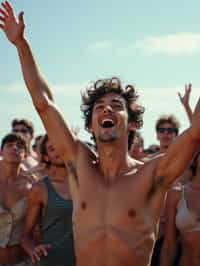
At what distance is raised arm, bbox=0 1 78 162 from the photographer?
147 inches

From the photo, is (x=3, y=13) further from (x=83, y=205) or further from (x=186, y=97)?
(x=186, y=97)

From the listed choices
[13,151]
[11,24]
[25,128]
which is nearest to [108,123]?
[11,24]

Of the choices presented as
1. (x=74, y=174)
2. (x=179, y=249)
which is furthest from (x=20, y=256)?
(x=74, y=174)

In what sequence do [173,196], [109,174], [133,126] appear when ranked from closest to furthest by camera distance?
1. [109,174]
2. [133,126]
3. [173,196]

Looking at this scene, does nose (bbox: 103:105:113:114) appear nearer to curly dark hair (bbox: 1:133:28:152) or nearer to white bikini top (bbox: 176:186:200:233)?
white bikini top (bbox: 176:186:200:233)

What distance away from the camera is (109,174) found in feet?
12.2

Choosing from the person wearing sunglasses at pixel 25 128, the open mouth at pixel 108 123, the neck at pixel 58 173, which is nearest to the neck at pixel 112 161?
the open mouth at pixel 108 123

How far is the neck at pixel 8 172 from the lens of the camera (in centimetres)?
561

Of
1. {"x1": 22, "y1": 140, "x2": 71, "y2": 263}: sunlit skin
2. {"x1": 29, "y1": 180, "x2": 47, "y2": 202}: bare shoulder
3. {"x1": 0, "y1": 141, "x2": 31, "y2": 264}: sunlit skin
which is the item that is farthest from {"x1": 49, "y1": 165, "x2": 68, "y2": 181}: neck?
{"x1": 0, "y1": 141, "x2": 31, "y2": 264}: sunlit skin

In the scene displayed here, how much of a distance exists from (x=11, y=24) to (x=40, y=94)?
0.51 metres

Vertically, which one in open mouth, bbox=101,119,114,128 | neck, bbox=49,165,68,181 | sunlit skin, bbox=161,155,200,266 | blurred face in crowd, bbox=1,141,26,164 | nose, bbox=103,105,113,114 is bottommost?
→ sunlit skin, bbox=161,155,200,266

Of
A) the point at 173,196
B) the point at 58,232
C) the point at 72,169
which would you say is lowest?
the point at 58,232

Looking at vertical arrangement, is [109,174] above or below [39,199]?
above

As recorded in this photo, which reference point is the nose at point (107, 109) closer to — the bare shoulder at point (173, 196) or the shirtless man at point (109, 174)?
the shirtless man at point (109, 174)
